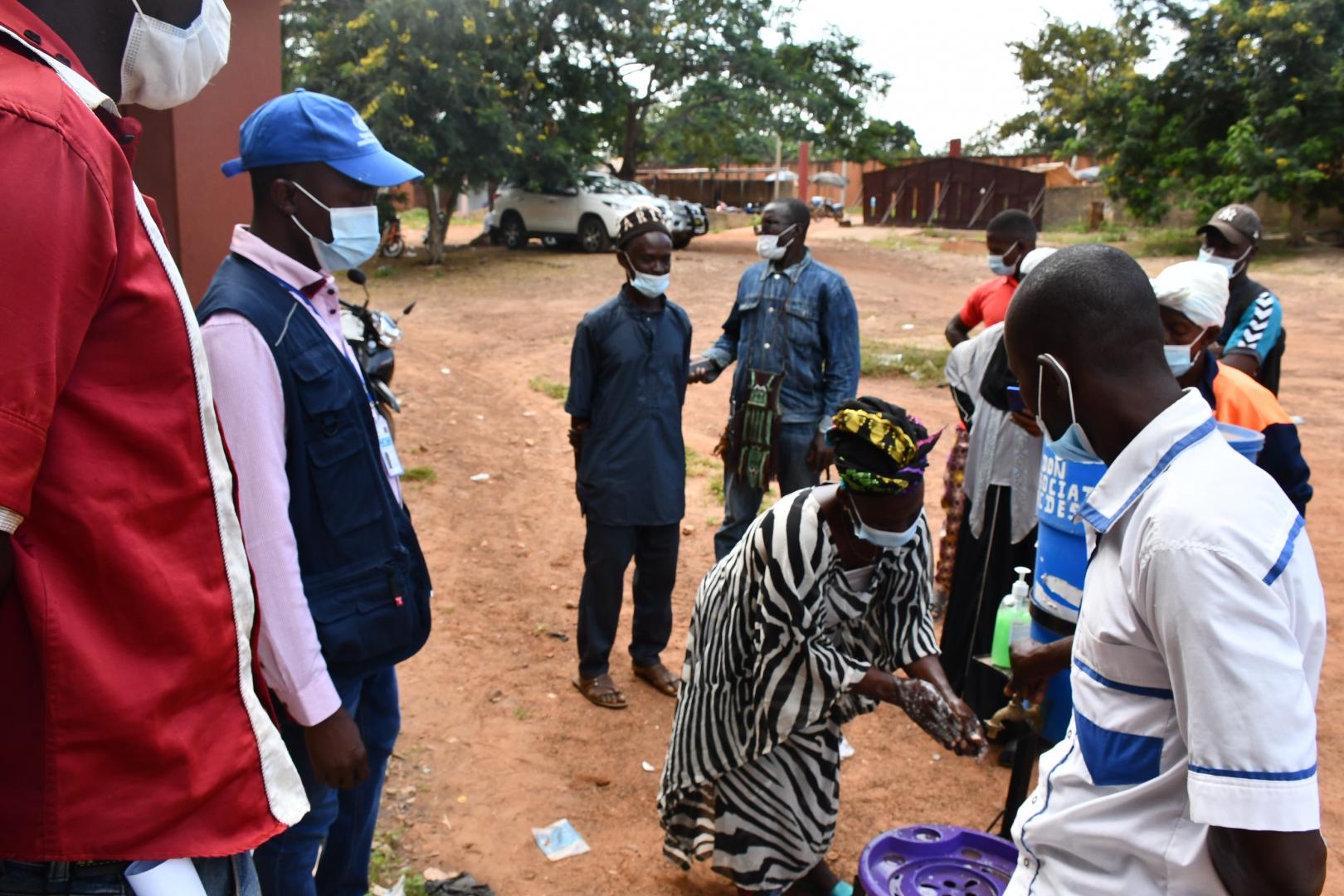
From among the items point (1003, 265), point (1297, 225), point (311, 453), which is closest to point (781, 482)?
point (1003, 265)

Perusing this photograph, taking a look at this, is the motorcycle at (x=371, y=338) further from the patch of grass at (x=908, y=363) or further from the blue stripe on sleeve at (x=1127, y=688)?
the patch of grass at (x=908, y=363)

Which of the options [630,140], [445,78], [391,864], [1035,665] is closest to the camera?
[1035,665]

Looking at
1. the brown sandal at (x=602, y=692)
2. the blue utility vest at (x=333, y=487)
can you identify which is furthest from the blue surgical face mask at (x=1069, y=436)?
the brown sandal at (x=602, y=692)

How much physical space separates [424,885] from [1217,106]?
21689 mm

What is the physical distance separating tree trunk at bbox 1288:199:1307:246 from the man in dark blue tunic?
1843cm

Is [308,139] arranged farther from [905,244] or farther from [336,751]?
[905,244]

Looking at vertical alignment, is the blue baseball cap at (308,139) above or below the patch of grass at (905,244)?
above

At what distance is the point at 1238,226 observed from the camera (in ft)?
14.8

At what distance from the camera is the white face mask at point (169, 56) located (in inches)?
57.4

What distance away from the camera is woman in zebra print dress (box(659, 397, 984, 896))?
2590 millimetres

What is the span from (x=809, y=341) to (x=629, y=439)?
1.12 metres

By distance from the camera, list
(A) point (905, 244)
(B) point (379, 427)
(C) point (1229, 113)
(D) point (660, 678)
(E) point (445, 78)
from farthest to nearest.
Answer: (A) point (905, 244), (C) point (1229, 113), (E) point (445, 78), (D) point (660, 678), (B) point (379, 427)

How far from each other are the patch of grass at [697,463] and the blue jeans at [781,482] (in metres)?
2.20

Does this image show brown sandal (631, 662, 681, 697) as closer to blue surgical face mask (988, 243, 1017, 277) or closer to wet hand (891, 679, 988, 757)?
wet hand (891, 679, 988, 757)
